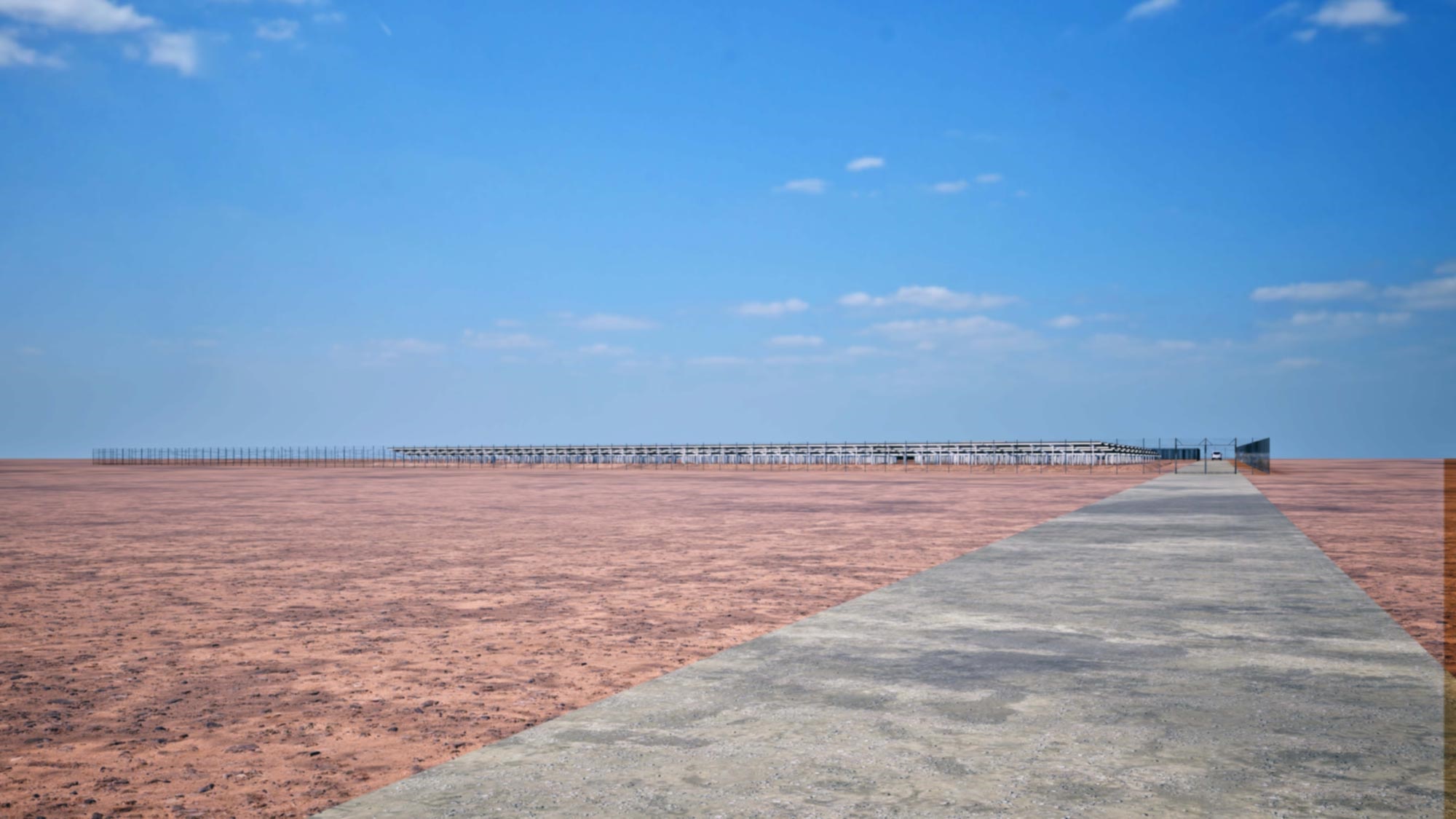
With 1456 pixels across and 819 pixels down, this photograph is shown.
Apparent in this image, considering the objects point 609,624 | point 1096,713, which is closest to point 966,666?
point 1096,713

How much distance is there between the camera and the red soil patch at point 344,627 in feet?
16.6

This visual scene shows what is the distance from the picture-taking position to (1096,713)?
522cm

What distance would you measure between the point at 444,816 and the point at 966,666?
362 centimetres

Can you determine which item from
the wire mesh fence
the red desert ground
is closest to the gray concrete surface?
the red desert ground

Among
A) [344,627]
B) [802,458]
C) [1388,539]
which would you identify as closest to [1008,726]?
[344,627]

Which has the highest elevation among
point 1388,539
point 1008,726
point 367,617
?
point 1008,726

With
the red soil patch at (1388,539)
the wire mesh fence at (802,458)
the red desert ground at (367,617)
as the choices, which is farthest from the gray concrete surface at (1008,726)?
the wire mesh fence at (802,458)

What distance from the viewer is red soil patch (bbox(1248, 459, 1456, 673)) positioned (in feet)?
29.4

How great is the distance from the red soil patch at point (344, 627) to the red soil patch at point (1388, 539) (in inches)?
188

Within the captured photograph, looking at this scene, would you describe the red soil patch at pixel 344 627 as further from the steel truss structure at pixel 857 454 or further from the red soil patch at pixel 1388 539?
the steel truss structure at pixel 857 454

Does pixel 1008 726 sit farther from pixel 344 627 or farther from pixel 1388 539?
pixel 1388 539

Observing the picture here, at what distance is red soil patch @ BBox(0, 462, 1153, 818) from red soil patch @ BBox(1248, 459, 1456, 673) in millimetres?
4785

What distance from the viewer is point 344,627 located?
28.8ft

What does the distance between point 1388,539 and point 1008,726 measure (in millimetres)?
14106
